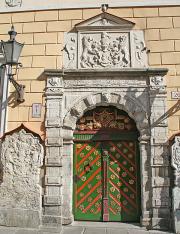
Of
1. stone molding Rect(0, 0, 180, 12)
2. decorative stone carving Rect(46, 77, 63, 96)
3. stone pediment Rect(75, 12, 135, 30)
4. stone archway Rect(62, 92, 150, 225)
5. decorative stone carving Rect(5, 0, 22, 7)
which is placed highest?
decorative stone carving Rect(5, 0, 22, 7)

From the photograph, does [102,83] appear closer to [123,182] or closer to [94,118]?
[94,118]

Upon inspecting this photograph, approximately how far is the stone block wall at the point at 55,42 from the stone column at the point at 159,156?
174 millimetres

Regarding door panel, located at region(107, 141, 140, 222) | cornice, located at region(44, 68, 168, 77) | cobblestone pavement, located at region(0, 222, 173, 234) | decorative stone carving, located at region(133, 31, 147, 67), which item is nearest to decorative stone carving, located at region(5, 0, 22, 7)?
cornice, located at region(44, 68, 168, 77)

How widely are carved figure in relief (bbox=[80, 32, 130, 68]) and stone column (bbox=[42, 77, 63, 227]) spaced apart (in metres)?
0.75

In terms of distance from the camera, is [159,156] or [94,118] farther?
[94,118]

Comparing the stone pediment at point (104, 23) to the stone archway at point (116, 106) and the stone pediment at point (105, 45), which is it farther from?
the stone archway at point (116, 106)

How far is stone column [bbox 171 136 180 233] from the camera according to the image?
229 inches

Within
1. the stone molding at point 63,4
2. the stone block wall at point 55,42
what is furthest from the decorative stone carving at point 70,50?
the stone molding at point 63,4

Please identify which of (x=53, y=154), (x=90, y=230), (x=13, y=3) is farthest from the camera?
(x=13, y=3)

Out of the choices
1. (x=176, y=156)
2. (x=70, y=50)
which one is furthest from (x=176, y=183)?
(x=70, y=50)

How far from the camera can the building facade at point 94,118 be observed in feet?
20.3

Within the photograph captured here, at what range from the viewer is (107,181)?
254 inches

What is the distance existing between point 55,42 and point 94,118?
1.82 metres

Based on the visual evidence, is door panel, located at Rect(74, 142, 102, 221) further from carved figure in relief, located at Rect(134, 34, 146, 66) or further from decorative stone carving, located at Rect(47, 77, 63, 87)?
carved figure in relief, located at Rect(134, 34, 146, 66)
